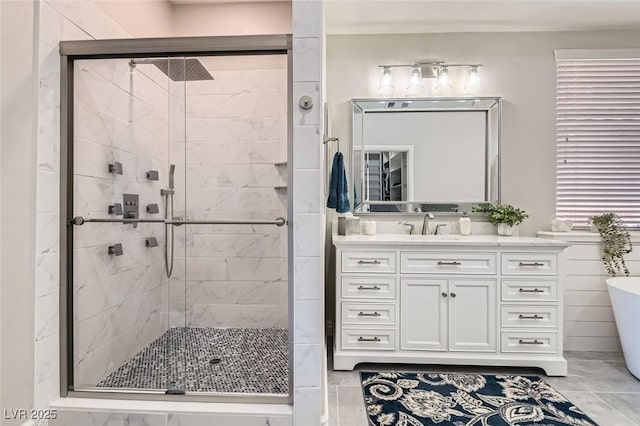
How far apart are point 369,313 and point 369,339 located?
0.58 feet

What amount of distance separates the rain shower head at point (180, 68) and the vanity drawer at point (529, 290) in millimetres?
2321

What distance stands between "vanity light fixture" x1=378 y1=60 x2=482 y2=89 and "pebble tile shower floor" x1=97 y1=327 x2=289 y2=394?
215 cm

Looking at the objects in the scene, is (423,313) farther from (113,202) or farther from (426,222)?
(113,202)

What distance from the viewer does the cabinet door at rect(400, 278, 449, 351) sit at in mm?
2223

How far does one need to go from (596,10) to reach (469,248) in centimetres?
→ 208

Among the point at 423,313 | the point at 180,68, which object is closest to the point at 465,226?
the point at 423,313

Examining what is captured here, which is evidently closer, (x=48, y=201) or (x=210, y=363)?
(x=48, y=201)

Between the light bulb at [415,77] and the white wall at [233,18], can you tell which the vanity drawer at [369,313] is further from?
the white wall at [233,18]

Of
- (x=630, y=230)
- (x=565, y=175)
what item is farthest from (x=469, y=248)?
(x=630, y=230)

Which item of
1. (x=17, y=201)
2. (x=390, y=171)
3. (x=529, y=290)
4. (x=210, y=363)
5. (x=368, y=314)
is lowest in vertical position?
(x=210, y=363)

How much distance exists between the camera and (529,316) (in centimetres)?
218

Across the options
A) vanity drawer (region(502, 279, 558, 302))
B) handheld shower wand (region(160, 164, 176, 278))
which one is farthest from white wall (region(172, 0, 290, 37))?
vanity drawer (region(502, 279, 558, 302))

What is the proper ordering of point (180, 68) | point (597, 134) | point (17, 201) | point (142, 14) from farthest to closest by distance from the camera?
point (597, 134)
point (142, 14)
point (180, 68)
point (17, 201)

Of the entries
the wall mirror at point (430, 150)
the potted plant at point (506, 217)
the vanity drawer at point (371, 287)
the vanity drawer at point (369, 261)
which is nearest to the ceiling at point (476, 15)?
the wall mirror at point (430, 150)
